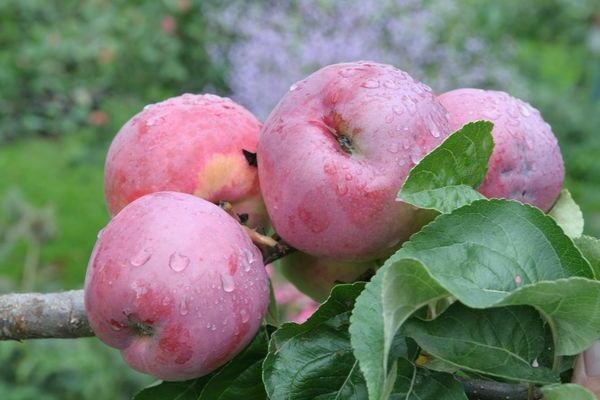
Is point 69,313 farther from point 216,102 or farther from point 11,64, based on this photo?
point 11,64

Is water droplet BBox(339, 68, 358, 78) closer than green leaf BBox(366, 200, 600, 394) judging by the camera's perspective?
No

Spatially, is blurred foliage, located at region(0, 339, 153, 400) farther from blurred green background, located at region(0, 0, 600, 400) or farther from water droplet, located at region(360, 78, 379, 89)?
water droplet, located at region(360, 78, 379, 89)

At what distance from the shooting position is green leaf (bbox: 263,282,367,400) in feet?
1.98

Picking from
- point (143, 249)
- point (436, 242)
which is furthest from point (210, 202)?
point (436, 242)

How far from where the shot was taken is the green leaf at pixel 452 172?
59 centimetres

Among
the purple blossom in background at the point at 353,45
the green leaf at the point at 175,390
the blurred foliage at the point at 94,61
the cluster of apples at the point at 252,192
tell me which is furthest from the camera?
the blurred foliage at the point at 94,61

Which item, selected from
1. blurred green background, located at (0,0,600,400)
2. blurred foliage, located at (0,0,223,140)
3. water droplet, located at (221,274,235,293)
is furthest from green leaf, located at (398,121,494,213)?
blurred foliage, located at (0,0,223,140)

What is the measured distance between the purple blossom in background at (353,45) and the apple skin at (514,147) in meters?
2.43

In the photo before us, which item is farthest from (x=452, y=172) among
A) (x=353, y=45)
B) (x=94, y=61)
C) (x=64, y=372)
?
(x=94, y=61)

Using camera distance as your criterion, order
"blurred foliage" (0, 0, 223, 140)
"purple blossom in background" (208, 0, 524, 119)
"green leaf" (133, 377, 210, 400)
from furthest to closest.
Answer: "blurred foliage" (0, 0, 223, 140), "purple blossom in background" (208, 0, 524, 119), "green leaf" (133, 377, 210, 400)

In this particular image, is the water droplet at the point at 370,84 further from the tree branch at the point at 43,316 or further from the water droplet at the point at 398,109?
the tree branch at the point at 43,316

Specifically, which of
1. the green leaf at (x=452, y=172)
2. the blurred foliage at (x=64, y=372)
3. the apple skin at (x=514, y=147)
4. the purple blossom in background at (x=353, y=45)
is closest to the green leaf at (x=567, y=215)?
the apple skin at (x=514, y=147)

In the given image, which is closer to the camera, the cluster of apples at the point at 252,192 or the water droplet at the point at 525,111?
the cluster of apples at the point at 252,192

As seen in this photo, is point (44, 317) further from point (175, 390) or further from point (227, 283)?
point (227, 283)
